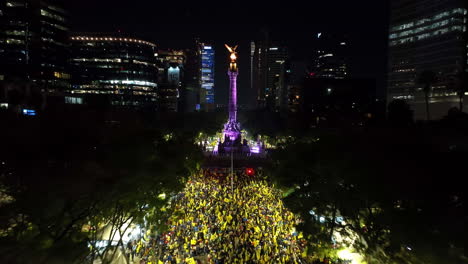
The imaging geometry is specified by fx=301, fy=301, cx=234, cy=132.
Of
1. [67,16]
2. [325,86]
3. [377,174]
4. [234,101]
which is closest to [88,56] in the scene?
[67,16]

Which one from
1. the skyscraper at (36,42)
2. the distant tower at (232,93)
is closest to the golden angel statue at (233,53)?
the distant tower at (232,93)

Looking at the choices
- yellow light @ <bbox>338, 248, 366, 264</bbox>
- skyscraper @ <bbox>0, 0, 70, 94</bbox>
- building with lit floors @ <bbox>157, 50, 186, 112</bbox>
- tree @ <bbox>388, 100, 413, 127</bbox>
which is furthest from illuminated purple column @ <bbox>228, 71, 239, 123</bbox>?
yellow light @ <bbox>338, 248, 366, 264</bbox>

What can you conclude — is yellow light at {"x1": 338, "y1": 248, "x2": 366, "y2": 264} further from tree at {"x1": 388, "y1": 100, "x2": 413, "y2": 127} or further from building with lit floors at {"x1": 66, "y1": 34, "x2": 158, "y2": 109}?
building with lit floors at {"x1": 66, "y1": 34, "x2": 158, "y2": 109}

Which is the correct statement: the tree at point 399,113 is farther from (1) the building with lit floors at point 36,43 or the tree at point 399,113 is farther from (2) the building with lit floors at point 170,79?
(2) the building with lit floors at point 170,79

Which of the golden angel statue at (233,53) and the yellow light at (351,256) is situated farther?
the golden angel statue at (233,53)

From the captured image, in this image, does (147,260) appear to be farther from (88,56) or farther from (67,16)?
(88,56)

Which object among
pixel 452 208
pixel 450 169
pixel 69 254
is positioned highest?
pixel 450 169
